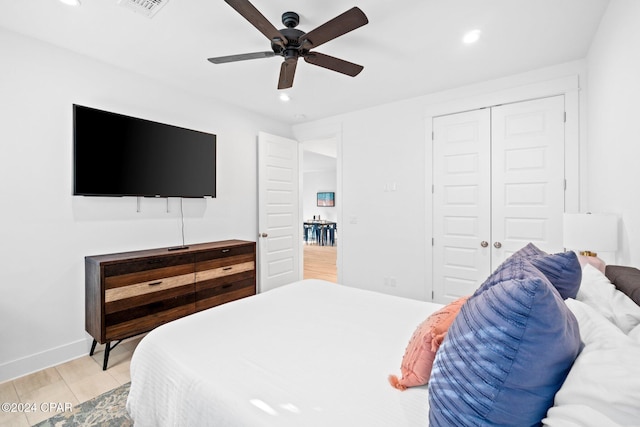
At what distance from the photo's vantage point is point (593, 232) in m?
1.76

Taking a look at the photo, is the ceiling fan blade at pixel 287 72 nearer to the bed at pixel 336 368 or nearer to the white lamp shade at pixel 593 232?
the bed at pixel 336 368

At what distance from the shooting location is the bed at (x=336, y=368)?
2.07ft

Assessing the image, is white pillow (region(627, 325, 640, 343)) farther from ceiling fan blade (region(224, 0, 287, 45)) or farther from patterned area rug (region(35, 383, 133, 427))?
patterned area rug (region(35, 383, 133, 427))

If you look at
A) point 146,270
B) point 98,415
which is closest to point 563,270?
point 98,415

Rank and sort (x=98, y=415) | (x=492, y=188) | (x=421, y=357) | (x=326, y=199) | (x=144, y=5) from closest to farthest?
1. (x=421, y=357)
2. (x=98, y=415)
3. (x=144, y=5)
4. (x=492, y=188)
5. (x=326, y=199)

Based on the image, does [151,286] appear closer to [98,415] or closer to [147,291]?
[147,291]

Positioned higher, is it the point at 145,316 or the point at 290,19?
the point at 290,19

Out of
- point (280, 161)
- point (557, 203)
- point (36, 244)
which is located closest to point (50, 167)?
point (36, 244)

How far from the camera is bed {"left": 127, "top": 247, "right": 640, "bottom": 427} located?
24.9 inches

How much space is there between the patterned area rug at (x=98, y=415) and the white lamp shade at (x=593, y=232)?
2934 mm

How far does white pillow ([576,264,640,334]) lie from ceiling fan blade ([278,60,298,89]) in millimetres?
2137

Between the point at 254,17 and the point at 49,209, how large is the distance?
2.27m

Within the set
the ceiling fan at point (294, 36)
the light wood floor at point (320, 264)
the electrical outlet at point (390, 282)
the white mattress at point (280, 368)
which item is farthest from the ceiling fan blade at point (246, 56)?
the light wood floor at point (320, 264)

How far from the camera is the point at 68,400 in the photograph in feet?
6.51
